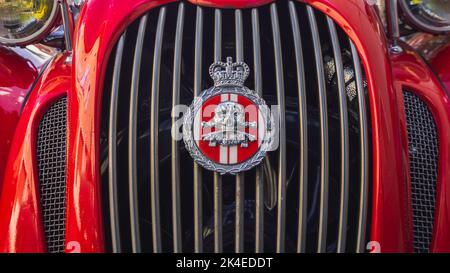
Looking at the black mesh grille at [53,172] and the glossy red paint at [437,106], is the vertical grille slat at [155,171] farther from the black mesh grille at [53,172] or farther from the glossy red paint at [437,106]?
the glossy red paint at [437,106]

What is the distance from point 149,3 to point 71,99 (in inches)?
17.4

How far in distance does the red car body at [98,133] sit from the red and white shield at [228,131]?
0.36 meters

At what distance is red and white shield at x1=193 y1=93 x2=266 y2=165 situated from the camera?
228cm

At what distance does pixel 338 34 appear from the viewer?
8.21 ft

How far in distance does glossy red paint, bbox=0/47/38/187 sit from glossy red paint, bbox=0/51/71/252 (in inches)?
3.7

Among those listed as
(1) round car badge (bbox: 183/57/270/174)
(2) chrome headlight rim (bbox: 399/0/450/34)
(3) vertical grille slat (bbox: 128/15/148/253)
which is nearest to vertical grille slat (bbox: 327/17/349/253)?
(1) round car badge (bbox: 183/57/270/174)

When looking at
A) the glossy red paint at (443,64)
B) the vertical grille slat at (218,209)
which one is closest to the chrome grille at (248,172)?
the vertical grille slat at (218,209)

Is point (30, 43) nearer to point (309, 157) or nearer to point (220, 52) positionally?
point (220, 52)

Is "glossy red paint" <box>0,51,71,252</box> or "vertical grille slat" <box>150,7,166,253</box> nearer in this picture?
"vertical grille slat" <box>150,7,166,253</box>

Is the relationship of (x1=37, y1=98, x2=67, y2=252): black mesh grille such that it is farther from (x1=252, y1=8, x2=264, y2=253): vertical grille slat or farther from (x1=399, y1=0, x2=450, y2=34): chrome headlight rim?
(x1=399, y1=0, x2=450, y2=34): chrome headlight rim

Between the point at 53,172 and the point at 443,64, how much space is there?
1694 mm
